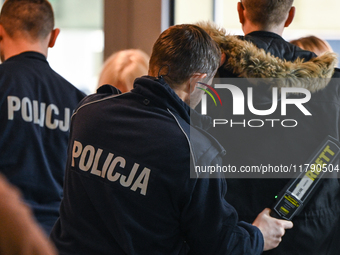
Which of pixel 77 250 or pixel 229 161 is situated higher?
pixel 229 161

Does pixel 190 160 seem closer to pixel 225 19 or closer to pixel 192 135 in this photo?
pixel 192 135

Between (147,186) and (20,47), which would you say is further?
(20,47)

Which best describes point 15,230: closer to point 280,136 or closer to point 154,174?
point 154,174

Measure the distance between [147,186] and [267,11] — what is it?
29.2 inches

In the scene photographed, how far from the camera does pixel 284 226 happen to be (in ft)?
4.42

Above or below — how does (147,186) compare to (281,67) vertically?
below

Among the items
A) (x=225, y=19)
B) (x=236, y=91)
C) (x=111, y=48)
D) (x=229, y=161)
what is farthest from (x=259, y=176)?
(x=111, y=48)

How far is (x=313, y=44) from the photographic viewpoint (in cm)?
245

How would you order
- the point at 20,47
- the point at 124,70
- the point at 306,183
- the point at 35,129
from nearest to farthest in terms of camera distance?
1. the point at 306,183
2. the point at 35,129
3. the point at 20,47
4. the point at 124,70

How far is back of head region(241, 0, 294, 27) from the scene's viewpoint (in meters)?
1.41

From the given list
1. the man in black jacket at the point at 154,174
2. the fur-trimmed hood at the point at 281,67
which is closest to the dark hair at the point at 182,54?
the man in black jacket at the point at 154,174

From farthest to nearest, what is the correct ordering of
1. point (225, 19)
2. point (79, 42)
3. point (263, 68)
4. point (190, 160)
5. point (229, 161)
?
point (79, 42)
point (225, 19)
point (229, 161)
point (263, 68)
point (190, 160)

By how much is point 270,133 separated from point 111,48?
1953 mm

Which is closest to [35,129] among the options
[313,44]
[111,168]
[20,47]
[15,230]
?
[20,47]
